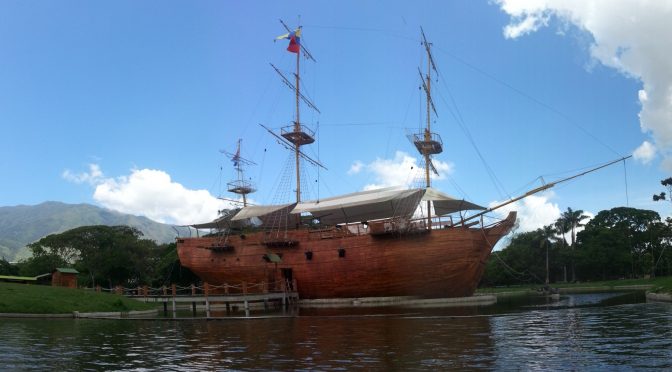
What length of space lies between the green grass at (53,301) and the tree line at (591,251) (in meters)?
47.0

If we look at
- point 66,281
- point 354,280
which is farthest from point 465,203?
point 66,281

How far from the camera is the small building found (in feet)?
106

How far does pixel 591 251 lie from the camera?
6581 centimetres

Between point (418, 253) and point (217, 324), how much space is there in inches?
543

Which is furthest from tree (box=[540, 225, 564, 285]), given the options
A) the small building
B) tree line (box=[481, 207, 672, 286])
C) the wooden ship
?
the small building

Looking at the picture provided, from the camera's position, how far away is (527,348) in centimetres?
1234

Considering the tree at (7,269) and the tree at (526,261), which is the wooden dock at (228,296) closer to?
the tree at (7,269)

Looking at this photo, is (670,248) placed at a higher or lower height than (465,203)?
lower

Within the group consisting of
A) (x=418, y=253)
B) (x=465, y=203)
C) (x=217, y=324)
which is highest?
(x=465, y=203)

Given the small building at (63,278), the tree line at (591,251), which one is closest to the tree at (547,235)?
the tree line at (591,251)

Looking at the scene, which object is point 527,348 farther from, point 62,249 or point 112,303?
point 62,249

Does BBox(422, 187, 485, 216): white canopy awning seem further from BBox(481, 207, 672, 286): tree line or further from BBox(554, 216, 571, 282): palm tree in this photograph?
BBox(554, 216, 571, 282): palm tree

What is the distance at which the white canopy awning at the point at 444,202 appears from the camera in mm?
34844

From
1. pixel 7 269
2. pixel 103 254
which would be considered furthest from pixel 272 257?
pixel 7 269
